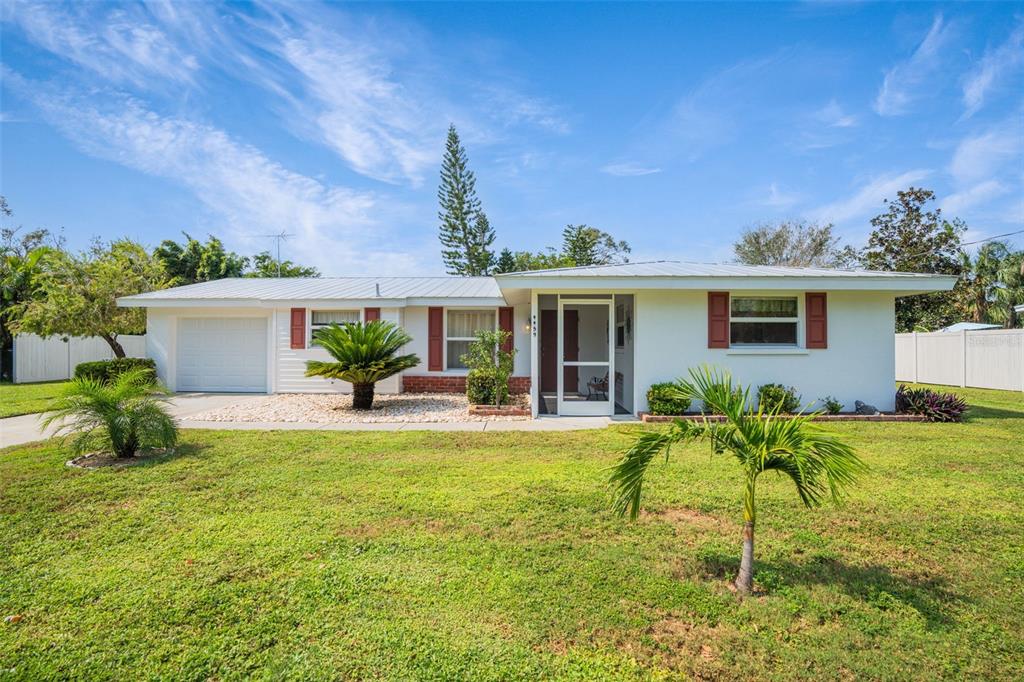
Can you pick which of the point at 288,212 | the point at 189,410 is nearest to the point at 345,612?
the point at 189,410

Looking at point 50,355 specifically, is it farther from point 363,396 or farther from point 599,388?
point 599,388

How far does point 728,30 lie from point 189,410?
47.5ft

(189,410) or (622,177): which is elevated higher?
(622,177)

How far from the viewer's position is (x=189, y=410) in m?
10.5

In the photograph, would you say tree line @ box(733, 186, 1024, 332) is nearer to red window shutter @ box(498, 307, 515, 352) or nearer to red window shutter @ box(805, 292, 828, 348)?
red window shutter @ box(805, 292, 828, 348)

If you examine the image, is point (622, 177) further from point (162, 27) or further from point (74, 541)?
point (74, 541)

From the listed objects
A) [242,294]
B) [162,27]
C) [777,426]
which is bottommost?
[777,426]

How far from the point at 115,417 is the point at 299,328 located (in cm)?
788

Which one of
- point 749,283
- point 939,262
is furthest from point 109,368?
point 939,262

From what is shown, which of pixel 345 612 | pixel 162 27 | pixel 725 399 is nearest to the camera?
pixel 345 612

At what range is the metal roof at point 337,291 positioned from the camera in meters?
13.5

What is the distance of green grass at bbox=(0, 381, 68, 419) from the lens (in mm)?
10195

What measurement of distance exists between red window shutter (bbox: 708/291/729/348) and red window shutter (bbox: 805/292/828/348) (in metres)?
1.74

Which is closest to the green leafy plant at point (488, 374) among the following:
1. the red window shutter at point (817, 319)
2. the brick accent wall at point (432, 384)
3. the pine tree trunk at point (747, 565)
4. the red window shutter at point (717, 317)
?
the brick accent wall at point (432, 384)
